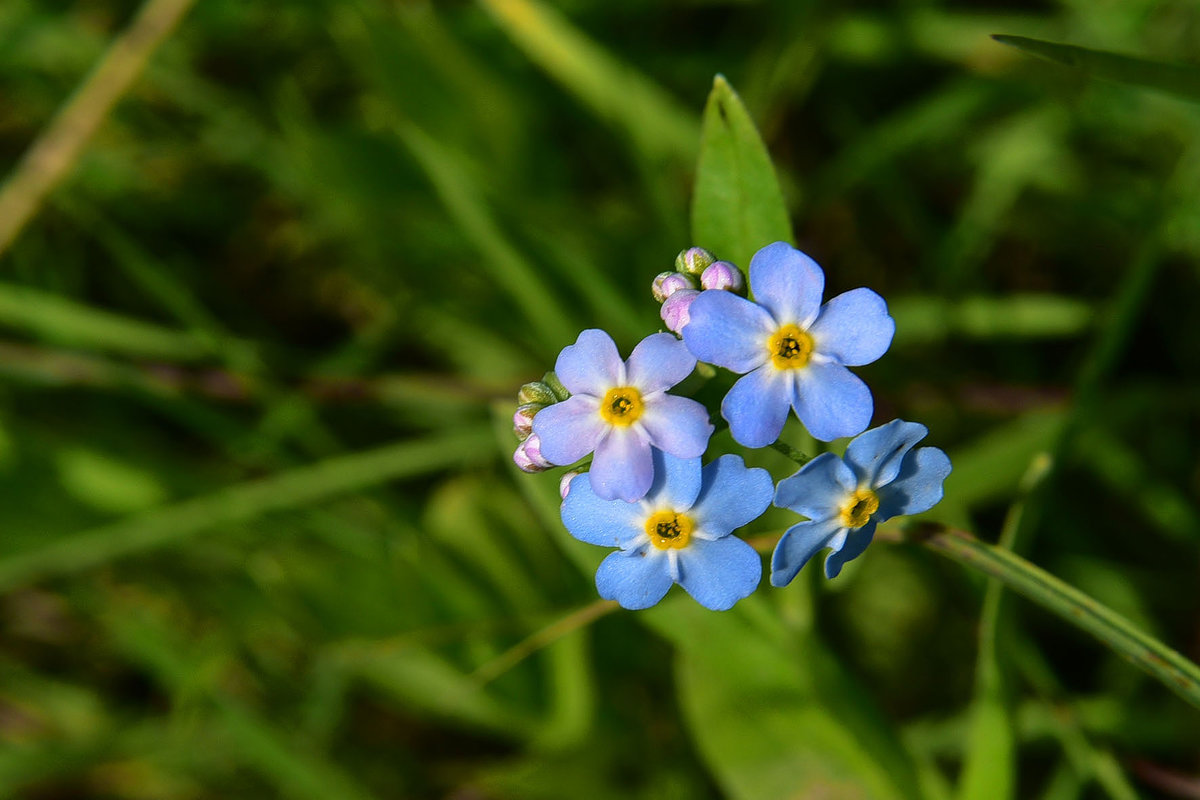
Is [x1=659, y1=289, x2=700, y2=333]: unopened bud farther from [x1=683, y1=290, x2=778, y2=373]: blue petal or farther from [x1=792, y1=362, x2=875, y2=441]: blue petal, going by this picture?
[x1=792, y1=362, x2=875, y2=441]: blue petal

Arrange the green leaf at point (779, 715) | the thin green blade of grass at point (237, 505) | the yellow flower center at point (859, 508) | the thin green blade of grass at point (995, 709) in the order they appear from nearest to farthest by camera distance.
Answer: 1. the yellow flower center at point (859, 508)
2. the thin green blade of grass at point (995, 709)
3. the green leaf at point (779, 715)
4. the thin green blade of grass at point (237, 505)

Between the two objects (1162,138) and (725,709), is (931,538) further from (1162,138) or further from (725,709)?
(1162,138)

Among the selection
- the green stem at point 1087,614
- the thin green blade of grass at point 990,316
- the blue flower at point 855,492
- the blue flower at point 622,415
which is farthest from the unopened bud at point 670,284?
the thin green blade of grass at point 990,316

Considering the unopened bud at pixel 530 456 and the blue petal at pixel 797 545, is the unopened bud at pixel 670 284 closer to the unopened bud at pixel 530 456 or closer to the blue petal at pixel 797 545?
the unopened bud at pixel 530 456

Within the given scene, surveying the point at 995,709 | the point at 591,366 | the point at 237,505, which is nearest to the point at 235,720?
the point at 237,505

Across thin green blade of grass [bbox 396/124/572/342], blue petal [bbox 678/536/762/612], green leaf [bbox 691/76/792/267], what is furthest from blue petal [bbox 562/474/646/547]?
thin green blade of grass [bbox 396/124/572/342]
